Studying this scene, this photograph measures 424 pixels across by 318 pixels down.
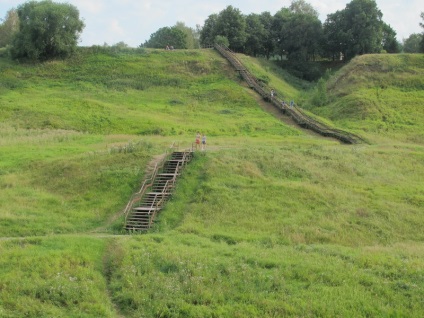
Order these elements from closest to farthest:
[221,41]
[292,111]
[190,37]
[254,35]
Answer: [292,111], [221,41], [254,35], [190,37]

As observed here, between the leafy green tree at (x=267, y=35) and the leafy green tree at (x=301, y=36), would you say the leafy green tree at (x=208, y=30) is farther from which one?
the leafy green tree at (x=301, y=36)

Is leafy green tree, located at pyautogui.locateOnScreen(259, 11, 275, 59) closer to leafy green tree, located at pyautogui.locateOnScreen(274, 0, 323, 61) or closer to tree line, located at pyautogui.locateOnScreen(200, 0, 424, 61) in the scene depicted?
tree line, located at pyautogui.locateOnScreen(200, 0, 424, 61)

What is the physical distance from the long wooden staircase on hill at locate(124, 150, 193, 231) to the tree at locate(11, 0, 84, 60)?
39619 mm

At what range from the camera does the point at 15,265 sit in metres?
16.6

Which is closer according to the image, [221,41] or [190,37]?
[221,41]

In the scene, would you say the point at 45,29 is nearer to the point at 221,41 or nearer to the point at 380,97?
the point at 221,41

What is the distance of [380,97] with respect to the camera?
55406 mm

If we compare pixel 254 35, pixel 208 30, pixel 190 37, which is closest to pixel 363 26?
pixel 254 35

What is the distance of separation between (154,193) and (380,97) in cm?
3824

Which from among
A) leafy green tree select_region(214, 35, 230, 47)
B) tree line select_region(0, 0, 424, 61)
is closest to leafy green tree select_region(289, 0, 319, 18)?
tree line select_region(0, 0, 424, 61)

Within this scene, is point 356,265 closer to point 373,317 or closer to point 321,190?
point 373,317

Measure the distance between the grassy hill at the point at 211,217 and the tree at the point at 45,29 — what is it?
474 inches

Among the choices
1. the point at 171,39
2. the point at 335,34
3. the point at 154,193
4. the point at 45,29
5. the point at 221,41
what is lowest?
the point at 154,193

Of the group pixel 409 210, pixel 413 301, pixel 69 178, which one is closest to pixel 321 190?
pixel 409 210
